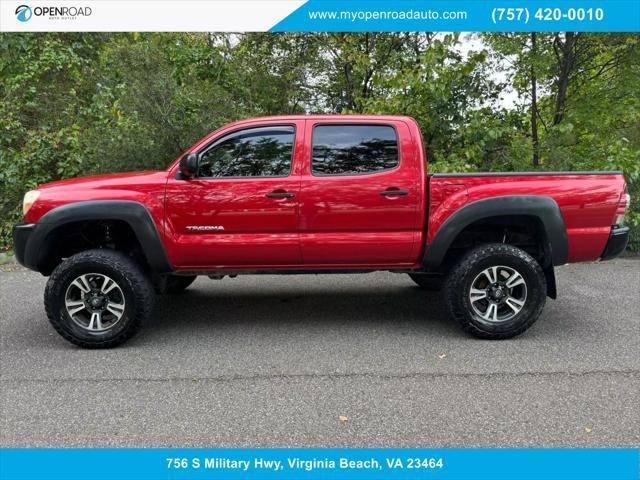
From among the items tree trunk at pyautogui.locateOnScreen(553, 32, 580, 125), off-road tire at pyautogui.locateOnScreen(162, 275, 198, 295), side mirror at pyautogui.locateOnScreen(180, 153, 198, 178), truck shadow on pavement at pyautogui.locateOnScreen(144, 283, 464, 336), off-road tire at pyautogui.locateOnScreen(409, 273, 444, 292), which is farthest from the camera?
tree trunk at pyautogui.locateOnScreen(553, 32, 580, 125)

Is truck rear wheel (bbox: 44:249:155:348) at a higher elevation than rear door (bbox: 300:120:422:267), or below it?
below

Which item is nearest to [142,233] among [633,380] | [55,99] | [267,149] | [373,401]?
[267,149]

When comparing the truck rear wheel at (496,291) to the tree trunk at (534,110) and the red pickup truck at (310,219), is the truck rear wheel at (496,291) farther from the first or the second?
the tree trunk at (534,110)

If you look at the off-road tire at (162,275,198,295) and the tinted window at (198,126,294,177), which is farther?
the off-road tire at (162,275,198,295)

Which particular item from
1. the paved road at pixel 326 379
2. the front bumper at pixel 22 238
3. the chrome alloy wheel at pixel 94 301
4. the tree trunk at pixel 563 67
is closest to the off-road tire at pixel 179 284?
the paved road at pixel 326 379

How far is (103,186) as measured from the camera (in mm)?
4309

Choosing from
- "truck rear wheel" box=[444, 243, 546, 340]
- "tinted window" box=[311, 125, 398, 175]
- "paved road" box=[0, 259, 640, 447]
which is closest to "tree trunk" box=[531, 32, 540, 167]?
"paved road" box=[0, 259, 640, 447]

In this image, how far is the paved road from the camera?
2.92 metres

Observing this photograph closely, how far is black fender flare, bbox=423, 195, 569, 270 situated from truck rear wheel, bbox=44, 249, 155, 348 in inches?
102

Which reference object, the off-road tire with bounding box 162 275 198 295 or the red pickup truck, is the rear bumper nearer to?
the red pickup truck

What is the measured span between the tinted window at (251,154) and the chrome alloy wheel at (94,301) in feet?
4.06

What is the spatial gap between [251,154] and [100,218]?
137cm

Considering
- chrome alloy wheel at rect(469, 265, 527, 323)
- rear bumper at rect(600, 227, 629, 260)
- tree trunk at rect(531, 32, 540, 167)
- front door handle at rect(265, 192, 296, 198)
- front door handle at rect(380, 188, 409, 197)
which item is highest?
tree trunk at rect(531, 32, 540, 167)

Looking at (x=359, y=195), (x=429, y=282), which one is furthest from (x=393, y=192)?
(x=429, y=282)
